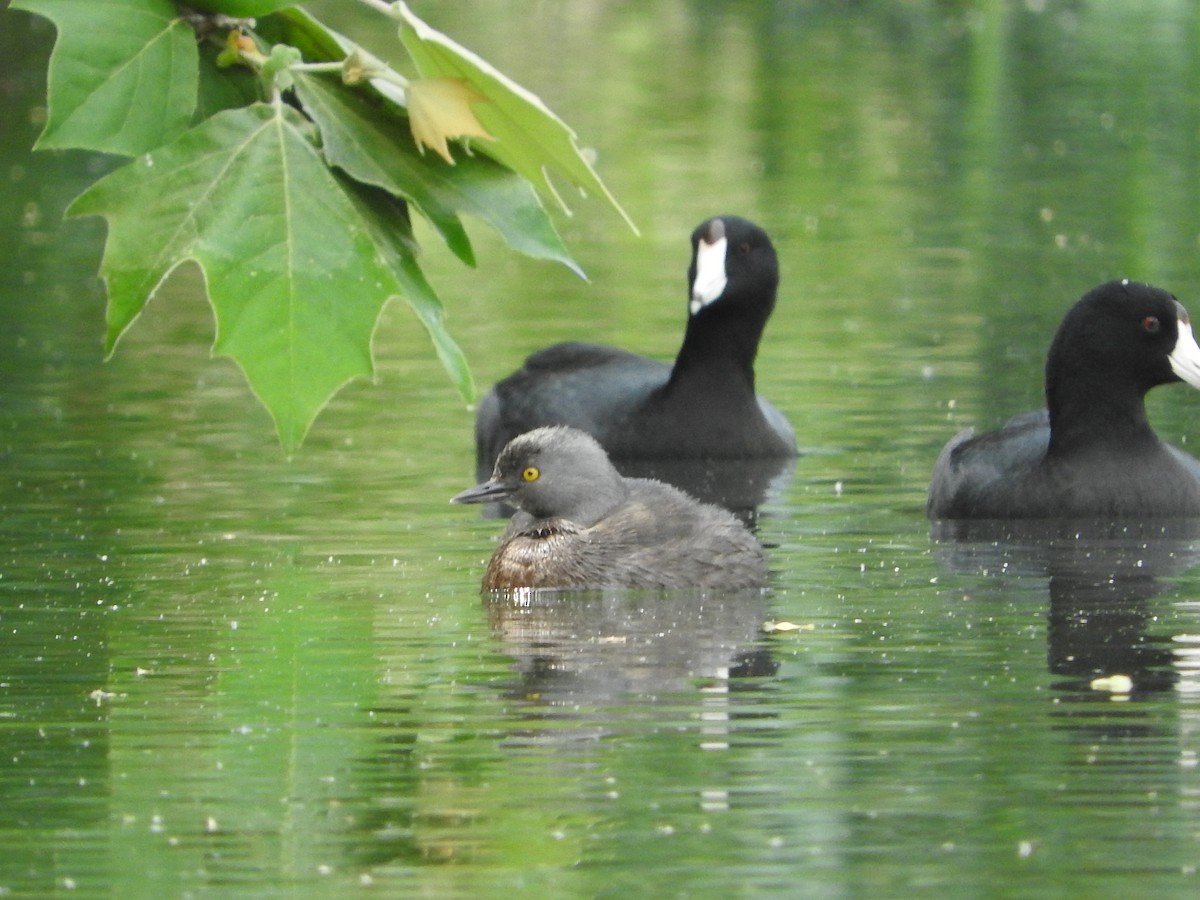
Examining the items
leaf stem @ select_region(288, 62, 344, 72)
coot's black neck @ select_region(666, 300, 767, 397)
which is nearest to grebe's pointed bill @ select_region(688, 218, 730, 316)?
coot's black neck @ select_region(666, 300, 767, 397)

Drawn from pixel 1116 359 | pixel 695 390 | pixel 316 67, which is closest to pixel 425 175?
pixel 316 67

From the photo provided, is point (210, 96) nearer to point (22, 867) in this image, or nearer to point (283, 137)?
point (283, 137)

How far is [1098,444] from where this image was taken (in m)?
10.5

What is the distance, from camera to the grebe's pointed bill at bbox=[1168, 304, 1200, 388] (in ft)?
35.1

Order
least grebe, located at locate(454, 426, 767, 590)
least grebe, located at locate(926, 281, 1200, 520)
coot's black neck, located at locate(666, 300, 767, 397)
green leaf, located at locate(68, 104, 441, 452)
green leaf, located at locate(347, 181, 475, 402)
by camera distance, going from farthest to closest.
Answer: coot's black neck, located at locate(666, 300, 767, 397) → least grebe, located at locate(926, 281, 1200, 520) → least grebe, located at locate(454, 426, 767, 590) → green leaf, located at locate(347, 181, 475, 402) → green leaf, located at locate(68, 104, 441, 452)

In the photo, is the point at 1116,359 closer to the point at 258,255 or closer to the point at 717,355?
the point at 717,355

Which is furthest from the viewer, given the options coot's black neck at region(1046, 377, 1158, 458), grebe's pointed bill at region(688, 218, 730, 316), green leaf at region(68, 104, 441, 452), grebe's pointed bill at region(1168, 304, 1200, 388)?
grebe's pointed bill at region(688, 218, 730, 316)

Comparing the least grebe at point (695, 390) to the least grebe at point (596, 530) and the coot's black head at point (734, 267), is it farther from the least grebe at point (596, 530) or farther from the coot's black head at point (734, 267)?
the least grebe at point (596, 530)

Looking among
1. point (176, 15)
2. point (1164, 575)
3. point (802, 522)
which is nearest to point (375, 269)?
point (176, 15)

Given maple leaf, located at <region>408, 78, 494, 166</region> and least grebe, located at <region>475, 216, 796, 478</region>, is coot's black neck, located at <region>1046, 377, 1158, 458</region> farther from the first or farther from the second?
maple leaf, located at <region>408, 78, 494, 166</region>

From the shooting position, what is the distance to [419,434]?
13.3 metres

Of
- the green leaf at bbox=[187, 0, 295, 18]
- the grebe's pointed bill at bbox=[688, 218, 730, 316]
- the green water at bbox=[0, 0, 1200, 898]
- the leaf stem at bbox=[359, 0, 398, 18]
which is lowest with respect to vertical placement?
the green water at bbox=[0, 0, 1200, 898]

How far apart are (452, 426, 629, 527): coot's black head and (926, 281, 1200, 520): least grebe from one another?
1897 mm

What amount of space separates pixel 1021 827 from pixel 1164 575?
386 cm
